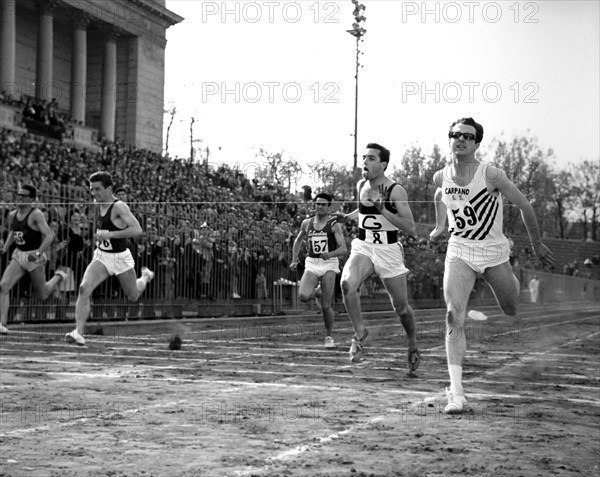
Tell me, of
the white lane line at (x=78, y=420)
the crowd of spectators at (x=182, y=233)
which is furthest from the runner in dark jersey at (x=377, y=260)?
the white lane line at (x=78, y=420)

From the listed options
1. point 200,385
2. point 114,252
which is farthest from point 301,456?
point 114,252

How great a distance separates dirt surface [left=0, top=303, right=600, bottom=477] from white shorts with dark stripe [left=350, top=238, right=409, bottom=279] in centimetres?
116

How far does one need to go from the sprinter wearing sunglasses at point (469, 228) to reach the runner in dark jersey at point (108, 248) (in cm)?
569

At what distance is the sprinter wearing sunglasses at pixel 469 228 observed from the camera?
6.22 meters

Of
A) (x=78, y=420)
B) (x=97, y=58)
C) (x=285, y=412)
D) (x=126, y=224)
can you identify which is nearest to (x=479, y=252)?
(x=285, y=412)

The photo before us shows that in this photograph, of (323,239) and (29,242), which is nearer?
(323,239)

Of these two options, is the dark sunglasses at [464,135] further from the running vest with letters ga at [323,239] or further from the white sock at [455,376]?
the running vest with letters ga at [323,239]

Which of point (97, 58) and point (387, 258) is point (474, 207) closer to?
point (387, 258)

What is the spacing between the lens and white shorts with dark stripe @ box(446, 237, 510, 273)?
7066 millimetres

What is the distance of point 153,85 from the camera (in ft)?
202

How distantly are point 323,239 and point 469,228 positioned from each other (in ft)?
23.7

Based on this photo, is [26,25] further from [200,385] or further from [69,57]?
[200,385]

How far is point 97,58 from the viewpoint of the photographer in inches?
2445

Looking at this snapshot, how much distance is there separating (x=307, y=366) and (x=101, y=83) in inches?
2061
